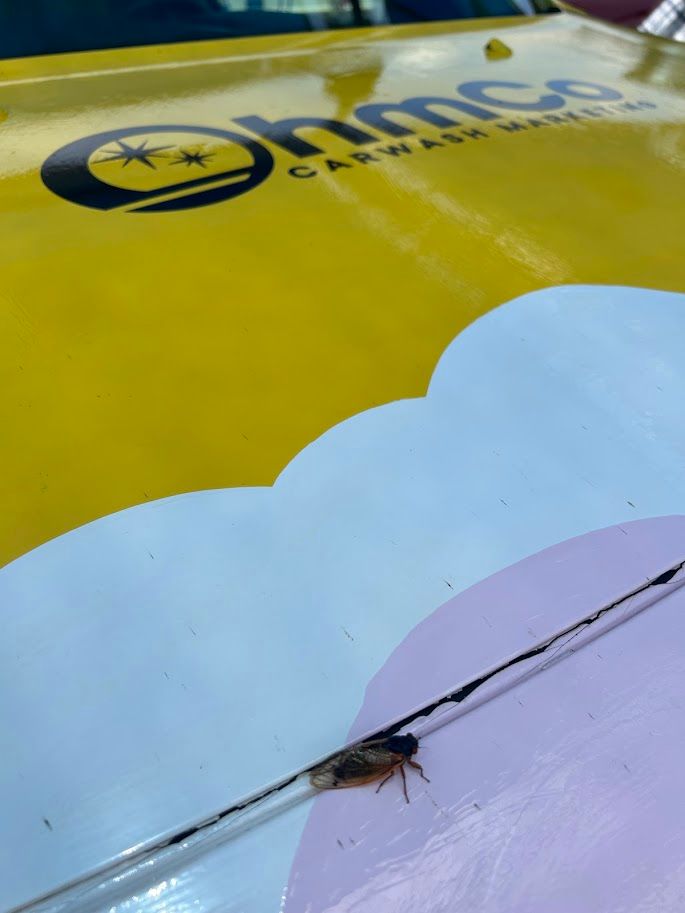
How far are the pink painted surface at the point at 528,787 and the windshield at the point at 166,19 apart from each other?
64.9 inches

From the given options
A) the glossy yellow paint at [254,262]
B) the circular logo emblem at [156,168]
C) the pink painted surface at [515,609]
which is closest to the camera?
the pink painted surface at [515,609]

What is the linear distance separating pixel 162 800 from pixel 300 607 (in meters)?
0.23

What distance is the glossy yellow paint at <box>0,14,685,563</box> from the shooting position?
3.12 feet

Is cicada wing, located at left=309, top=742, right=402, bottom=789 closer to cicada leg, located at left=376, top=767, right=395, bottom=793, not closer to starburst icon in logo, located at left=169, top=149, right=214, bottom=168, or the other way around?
cicada leg, located at left=376, top=767, right=395, bottom=793

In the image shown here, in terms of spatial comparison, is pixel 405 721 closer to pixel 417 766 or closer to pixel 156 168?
pixel 417 766

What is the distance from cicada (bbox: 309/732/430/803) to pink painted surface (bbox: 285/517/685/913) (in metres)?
0.01

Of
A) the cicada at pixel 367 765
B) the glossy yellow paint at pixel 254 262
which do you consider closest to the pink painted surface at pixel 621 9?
the glossy yellow paint at pixel 254 262

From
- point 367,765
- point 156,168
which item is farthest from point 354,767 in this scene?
point 156,168

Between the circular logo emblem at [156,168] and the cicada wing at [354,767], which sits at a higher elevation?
the circular logo emblem at [156,168]

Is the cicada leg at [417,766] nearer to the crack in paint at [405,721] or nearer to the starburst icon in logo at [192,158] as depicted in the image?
the crack in paint at [405,721]

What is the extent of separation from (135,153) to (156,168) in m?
0.07

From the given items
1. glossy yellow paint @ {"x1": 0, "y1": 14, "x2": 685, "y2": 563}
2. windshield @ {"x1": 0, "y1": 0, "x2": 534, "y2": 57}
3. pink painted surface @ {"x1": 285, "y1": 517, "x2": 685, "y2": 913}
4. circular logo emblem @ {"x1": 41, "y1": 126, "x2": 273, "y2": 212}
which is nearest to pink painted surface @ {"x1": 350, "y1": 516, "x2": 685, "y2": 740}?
pink painted surface @ {"x1": 285, "y1": 517, "x2": 685, "y2": 913}

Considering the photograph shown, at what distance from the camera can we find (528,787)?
0.71m

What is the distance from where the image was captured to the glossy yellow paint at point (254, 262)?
0.95 m
